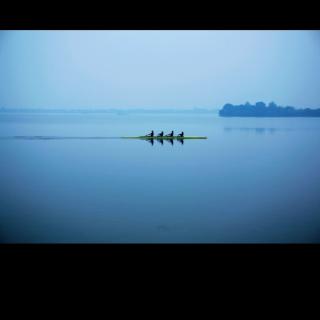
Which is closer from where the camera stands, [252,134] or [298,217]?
[298,217]

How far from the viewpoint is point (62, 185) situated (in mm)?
3197

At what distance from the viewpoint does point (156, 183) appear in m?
3.25

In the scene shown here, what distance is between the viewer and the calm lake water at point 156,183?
2.62m

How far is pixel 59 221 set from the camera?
8.89 ft

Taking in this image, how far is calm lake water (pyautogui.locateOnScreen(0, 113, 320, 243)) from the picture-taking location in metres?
2.62

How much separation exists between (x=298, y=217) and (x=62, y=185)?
1938 mm
